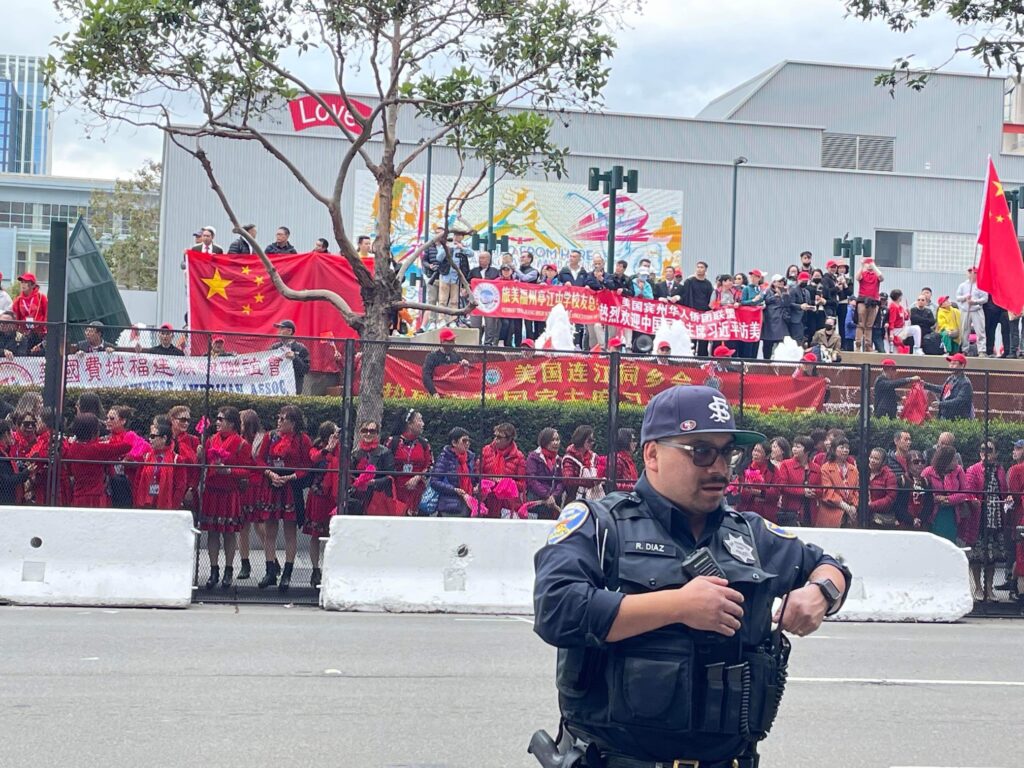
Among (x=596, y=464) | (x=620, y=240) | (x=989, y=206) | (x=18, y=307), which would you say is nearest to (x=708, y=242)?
(x=620, y=240)

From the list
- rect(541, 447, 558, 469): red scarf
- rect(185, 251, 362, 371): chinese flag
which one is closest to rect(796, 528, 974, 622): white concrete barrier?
rect(541, 447, 558, 469): red scarf

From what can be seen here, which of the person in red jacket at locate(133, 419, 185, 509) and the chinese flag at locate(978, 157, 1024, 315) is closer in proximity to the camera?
the person in red jacket at locate(133, 419, 185, 509)

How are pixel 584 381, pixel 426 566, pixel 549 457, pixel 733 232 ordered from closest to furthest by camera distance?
pixel 426 566, pixel 549 457, pixel 584 381, pixel 733 232

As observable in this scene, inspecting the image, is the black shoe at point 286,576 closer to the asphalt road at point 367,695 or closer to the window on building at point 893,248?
the asphalt road at point 367,695

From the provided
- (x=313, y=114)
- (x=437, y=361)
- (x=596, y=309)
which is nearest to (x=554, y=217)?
(x=313, y=114)

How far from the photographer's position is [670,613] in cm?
323

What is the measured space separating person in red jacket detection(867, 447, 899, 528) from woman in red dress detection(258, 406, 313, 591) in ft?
19.8

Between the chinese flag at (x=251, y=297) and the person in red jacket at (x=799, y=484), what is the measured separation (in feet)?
27.4

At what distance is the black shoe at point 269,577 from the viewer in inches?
550

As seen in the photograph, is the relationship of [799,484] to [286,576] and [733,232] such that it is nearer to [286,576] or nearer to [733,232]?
[286,576]

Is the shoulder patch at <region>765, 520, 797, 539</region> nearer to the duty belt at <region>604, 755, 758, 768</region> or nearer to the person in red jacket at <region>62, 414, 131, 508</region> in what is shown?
the duty belt at <region>604, 755, 758, 768</region>

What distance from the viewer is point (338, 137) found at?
151 ft

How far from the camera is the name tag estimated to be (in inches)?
134

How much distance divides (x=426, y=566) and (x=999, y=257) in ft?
39.6
